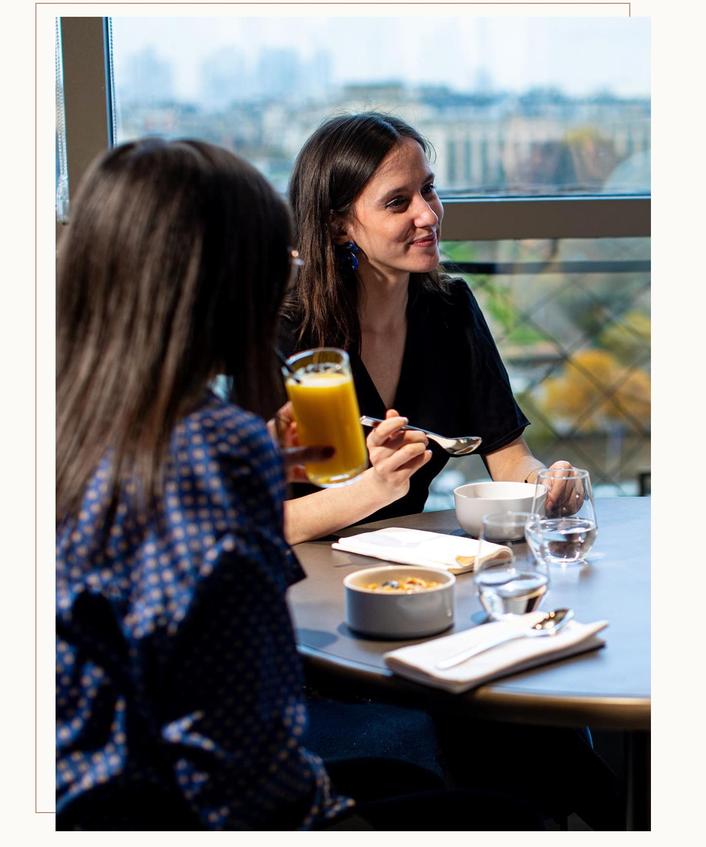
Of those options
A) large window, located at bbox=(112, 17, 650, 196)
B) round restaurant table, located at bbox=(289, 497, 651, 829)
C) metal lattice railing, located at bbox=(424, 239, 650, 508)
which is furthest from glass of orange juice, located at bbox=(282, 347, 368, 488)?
metal lattice railing, located at bbox=(424, 239, 650, 508)

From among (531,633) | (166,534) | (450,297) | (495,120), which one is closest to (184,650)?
(166,534)

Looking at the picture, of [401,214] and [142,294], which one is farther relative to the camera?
[401,214]

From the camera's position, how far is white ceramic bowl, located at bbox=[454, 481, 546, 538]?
5.08ft

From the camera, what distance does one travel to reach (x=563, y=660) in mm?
1093

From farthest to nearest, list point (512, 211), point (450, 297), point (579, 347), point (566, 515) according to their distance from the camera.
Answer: point (579, 347) → point (512, 211) → point (450, 297) → point (566, 515)

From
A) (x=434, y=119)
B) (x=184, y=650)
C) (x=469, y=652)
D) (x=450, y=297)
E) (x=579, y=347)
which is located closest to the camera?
(x=184, y=650)

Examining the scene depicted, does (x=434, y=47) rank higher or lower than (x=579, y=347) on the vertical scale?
higher

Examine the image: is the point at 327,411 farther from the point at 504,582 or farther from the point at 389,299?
the point at 389,299

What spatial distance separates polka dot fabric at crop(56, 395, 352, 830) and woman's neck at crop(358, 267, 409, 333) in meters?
1.24

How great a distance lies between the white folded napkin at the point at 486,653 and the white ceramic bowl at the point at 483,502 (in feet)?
1.29

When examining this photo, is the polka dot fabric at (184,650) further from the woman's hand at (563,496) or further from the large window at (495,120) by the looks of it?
the large window at (495,120)

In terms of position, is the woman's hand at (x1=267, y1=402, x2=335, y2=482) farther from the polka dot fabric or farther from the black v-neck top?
the black v-neck top

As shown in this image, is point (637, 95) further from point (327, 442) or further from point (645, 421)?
point (327, 442)

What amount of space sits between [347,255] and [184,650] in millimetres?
1361
